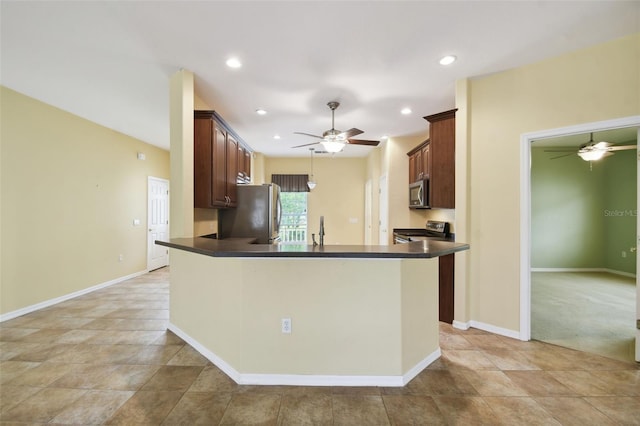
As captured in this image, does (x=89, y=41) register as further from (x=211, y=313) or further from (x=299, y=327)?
(x=299, y=327)

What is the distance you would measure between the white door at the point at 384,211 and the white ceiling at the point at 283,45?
2.10 meters

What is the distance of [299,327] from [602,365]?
2654 millimetres


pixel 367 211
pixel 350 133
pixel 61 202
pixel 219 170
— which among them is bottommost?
pixel 367 211

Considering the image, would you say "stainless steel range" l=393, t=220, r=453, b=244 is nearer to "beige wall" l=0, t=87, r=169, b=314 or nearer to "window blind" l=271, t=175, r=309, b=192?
"window blind" l=271, t=175, r=309, b=192

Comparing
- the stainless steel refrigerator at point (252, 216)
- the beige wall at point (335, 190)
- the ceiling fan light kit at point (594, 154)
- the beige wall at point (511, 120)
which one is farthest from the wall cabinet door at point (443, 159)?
the beige wall at point (335, 190)

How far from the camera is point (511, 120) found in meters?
2.91

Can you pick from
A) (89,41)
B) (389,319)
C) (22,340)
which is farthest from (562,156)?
(22,340)

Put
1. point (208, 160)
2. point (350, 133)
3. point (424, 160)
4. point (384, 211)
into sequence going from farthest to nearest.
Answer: point (384, 211)
point (424, 160)
point (350, 133)
point (208, 160)

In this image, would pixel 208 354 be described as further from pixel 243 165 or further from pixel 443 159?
pixel 443 159

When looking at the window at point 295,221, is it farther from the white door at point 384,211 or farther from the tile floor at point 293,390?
the tile floor at point 293,390

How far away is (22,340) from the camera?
2.81m

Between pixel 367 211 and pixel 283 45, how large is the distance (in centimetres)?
529

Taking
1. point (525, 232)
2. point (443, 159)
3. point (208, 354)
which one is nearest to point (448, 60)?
point (443, 159)

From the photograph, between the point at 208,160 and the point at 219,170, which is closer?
the point at 208,160
